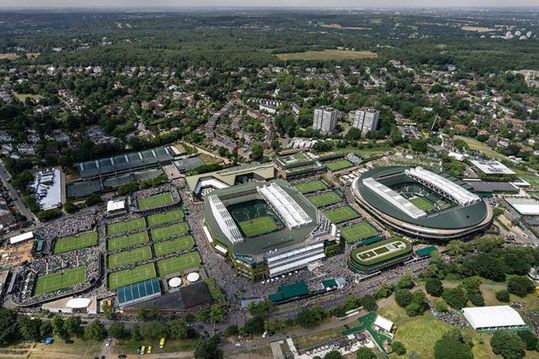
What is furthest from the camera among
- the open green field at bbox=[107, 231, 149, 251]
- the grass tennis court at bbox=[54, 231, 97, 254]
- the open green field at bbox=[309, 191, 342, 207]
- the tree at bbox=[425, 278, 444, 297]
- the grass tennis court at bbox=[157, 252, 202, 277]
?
the open green field at bbox=[309, 191, 342, 207]

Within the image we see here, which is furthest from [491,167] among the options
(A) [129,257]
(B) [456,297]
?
(A) [129,257]

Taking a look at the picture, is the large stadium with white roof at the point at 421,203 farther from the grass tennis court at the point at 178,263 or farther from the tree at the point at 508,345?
the grass tennis court at the point at 178,263

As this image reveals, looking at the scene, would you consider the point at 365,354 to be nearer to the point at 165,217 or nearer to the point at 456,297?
the point at 456,297

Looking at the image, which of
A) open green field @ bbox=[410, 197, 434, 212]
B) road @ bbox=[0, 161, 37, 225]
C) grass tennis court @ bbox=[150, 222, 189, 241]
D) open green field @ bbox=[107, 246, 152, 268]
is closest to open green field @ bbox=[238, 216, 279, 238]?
grass tennis court @ bbox=[150, 222, 189, 241]

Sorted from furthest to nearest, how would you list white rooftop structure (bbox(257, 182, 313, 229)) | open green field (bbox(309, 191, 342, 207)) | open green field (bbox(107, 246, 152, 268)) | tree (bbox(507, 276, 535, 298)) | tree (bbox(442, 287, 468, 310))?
open green field (bbox(309, 191, 342, 207))
white rooftop structure (bbox(257, 182, 313, 229))
open green field (bbox(107, 246, 152, 268))
tree (bbox(507, 276, 535, 298))
tree (bbox(442, 287, 468, 310))

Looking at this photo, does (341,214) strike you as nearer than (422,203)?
Yes

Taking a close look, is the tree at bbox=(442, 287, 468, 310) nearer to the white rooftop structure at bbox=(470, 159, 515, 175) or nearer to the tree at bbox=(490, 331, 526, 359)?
the tree at bbox=(490, 331, 526, 359)
